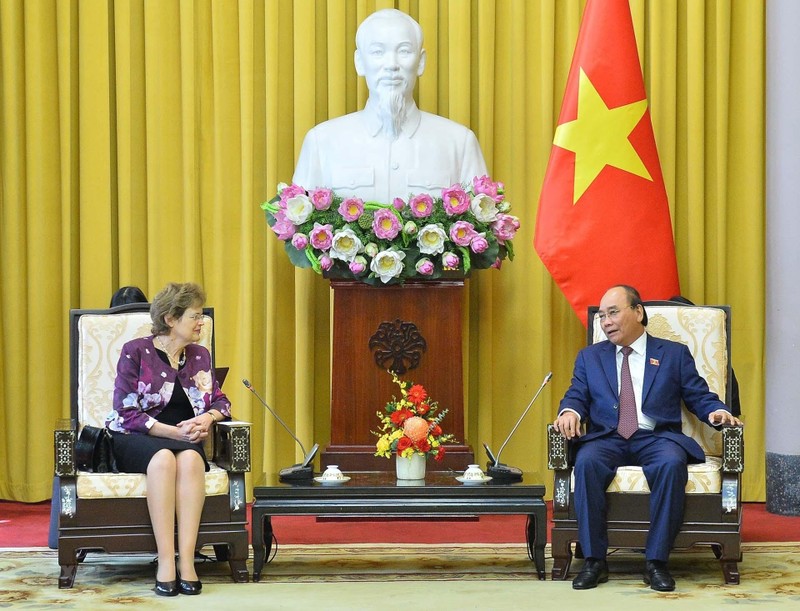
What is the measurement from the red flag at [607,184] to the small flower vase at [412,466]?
152 centimetres

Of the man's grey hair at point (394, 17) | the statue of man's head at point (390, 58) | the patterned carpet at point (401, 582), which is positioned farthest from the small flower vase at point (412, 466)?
the man's grey hair at point (394, 17)

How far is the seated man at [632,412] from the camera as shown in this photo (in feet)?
14.2

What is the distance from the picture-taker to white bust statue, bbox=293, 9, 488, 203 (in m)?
5.61

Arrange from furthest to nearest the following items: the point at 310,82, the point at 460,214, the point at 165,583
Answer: the point at 310,82 < the point at 460,214 < the point at 165,583

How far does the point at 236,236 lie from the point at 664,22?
8.02ft

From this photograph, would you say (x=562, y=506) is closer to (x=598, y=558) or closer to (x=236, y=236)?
(x=598, y=558)

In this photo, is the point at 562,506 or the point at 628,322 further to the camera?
the point at 628,322

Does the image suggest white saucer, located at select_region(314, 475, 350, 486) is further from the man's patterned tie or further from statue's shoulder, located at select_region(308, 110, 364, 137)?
statue's shoulder, located at select_region(308, 110, 364, 137)

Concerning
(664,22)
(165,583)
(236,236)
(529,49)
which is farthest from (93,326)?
(664,22)

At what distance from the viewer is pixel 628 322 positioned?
15.4ft

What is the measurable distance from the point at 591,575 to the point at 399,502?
2.36 ft

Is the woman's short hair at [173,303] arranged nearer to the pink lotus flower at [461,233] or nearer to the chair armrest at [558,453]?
the pink lotus flower at [461,233]

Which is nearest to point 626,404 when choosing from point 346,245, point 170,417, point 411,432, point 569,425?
point 569,425

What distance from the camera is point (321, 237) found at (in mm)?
5234
